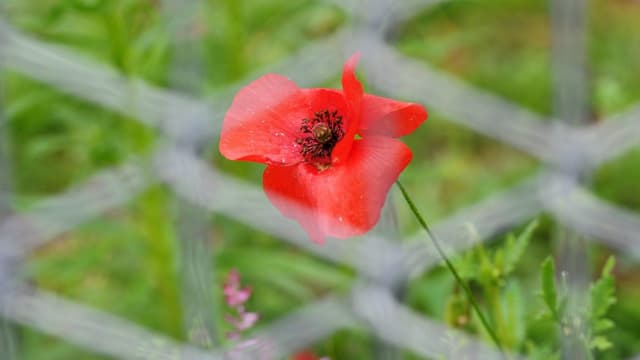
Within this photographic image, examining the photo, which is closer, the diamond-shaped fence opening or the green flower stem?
the green flower stem

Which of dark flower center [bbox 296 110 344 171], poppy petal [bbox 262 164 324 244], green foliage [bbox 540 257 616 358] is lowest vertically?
green foliage [bbox 540 257 616 358]

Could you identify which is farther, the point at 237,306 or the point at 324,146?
the point at 237,306

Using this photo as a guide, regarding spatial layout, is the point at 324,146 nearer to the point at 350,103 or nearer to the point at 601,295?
the point at 350,103

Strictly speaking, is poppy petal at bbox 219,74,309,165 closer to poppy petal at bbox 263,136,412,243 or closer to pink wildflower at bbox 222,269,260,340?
poppy petal at bbox 263,136,412,243

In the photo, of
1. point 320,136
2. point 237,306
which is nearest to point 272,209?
point 237,306

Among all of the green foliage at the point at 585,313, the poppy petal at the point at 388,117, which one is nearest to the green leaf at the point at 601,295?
the green foliage at the point at 585,313

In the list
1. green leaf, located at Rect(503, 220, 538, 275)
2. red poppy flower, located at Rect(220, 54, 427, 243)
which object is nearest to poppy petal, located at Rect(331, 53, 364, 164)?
red poppy flower, located at Rect(220, 54, 427, 243)

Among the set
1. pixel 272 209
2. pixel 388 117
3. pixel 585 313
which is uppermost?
pixel 388 117

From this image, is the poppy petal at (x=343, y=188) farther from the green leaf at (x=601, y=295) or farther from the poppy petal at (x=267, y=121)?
the green leaf at (x=601, y=295)
